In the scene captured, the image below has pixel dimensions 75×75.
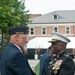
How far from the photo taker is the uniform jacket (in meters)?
6.25

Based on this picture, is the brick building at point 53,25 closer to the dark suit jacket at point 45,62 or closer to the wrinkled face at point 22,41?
the dark suit jacket at point 45,62

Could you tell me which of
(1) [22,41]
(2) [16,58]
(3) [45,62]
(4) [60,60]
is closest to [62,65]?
(4) [60,60]

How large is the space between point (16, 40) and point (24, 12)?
163 feet

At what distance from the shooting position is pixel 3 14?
34656mm

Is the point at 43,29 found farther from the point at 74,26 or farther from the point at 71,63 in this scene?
the point at 71,63

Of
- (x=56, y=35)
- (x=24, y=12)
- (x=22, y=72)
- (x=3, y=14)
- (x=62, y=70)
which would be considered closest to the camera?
(x=22, y=72)

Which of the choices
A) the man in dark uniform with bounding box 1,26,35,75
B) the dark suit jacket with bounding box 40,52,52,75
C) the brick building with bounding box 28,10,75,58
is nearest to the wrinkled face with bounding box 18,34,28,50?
the man in dark uniform with bounding box 1,26,35,75

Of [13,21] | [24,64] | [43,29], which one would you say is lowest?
[43,29]

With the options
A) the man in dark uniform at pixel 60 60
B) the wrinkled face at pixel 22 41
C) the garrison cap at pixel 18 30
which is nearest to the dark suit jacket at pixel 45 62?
the man in dark uniform at pixel 60 60

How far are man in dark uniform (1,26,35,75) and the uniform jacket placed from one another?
0.63m

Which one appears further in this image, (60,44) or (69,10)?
(69,10)

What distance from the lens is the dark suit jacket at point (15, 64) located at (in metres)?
5.68

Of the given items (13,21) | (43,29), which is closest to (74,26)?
(43,29)

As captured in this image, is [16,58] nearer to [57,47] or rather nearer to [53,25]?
[57,47]
